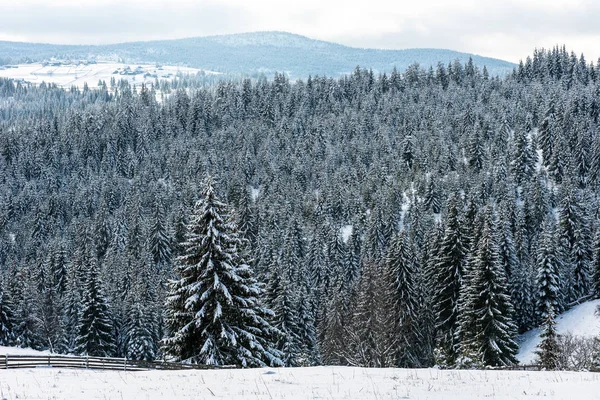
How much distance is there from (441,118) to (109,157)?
104 meters

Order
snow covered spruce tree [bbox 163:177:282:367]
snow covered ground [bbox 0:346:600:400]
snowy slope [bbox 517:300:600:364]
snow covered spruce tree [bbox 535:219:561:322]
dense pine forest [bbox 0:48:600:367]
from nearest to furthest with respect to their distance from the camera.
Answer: snow covered ground [bbox 0:346:600:400] < snow covered spruce tree [bbox 163:177:282:367] < dense pine forest [bbox 0:48:600:367] < snowy slope [bbox 517:300:600:364] < snow covered spruce tree [bbox 535:219:561:322]

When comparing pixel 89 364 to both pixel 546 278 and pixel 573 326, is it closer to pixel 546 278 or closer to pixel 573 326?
pixel 546 278

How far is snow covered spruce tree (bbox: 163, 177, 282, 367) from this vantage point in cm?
2517

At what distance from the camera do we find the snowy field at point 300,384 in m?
15.1

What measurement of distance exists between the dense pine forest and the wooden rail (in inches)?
166

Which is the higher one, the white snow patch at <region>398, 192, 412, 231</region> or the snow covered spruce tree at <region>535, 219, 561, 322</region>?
the snow covered spruce tree at <region>535, 219, 561, 322</region>

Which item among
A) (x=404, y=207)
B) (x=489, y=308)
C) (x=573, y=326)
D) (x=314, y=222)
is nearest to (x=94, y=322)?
(x=489, y=308)

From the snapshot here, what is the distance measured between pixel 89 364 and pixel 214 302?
6382mm

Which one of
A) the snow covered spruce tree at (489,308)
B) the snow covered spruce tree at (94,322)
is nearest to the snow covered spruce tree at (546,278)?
the snow covered spruce tree at (489,308)

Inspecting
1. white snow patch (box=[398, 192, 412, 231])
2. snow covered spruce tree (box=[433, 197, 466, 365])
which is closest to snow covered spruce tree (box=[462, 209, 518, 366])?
snow covered spruce tree (box=[433, 197, 466, 365])

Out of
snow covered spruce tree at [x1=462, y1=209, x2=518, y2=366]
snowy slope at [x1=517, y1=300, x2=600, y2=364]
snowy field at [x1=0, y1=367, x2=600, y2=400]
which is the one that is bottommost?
snowy slope at [x1=517, y1=300, x2=600, y2=364]

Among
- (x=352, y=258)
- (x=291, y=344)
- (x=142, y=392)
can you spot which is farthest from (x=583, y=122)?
(x=142, y=392)

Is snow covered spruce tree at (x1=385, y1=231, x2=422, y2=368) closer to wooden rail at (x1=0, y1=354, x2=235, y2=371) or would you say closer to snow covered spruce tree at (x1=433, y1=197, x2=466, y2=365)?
snow covered spruce tree at (x1=433, y1=197, x2=466, y2=365)

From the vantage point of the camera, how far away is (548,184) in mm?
117312
